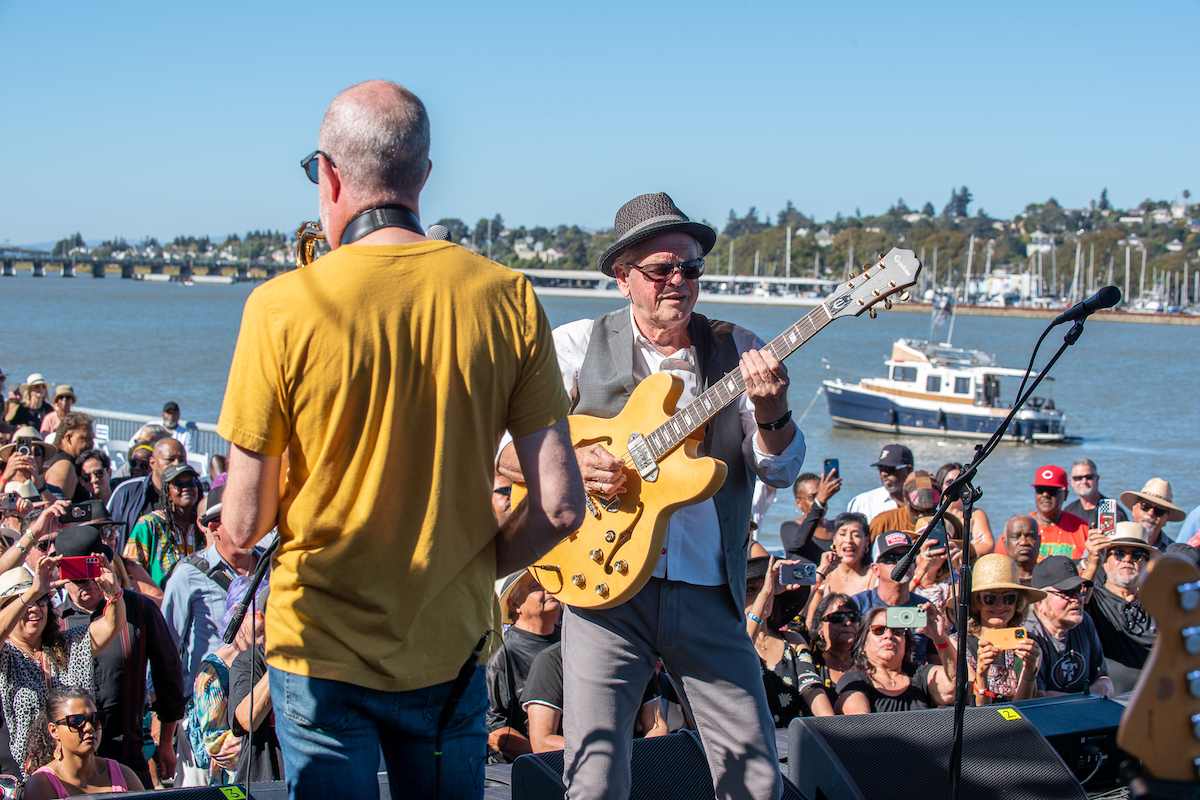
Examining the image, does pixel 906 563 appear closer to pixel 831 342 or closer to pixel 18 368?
pixel 18 368

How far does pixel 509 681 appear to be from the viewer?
5016mm

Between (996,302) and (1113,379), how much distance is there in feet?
305

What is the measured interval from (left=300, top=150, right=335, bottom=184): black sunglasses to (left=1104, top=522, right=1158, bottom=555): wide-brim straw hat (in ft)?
20.1

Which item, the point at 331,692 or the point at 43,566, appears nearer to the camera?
the point at 331,692

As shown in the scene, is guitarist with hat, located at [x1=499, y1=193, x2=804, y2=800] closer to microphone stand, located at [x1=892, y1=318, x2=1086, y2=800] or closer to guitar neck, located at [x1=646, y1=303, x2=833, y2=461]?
guitar neck, located at [x1=646, y1=303, x2=833, y2=461]

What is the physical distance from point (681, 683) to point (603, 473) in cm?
66

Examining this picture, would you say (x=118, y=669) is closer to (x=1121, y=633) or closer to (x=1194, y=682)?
(x=1194, y=682)

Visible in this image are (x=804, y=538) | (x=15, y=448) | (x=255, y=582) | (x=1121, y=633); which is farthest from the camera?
(x=15, y=448)

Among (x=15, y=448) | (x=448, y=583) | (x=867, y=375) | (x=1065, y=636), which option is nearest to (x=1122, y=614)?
(x=1065, y=636)

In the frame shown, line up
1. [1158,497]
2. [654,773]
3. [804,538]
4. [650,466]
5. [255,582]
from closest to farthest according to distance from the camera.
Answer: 1. [255,582]
2. [650,466]
3. [654,773]
4. [1158,497]
5. [804,538]

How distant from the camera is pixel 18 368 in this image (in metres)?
48.6

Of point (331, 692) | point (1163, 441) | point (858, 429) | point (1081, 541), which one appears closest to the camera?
point (331, 692)

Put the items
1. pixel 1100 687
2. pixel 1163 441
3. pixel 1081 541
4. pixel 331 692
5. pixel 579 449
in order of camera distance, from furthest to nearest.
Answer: pixel 1163 441
pixel 1081 541
pixel 1100 687
pixel 579 449
pixel 331 692

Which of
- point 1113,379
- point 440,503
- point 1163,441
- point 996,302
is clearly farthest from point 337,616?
point 996,302
